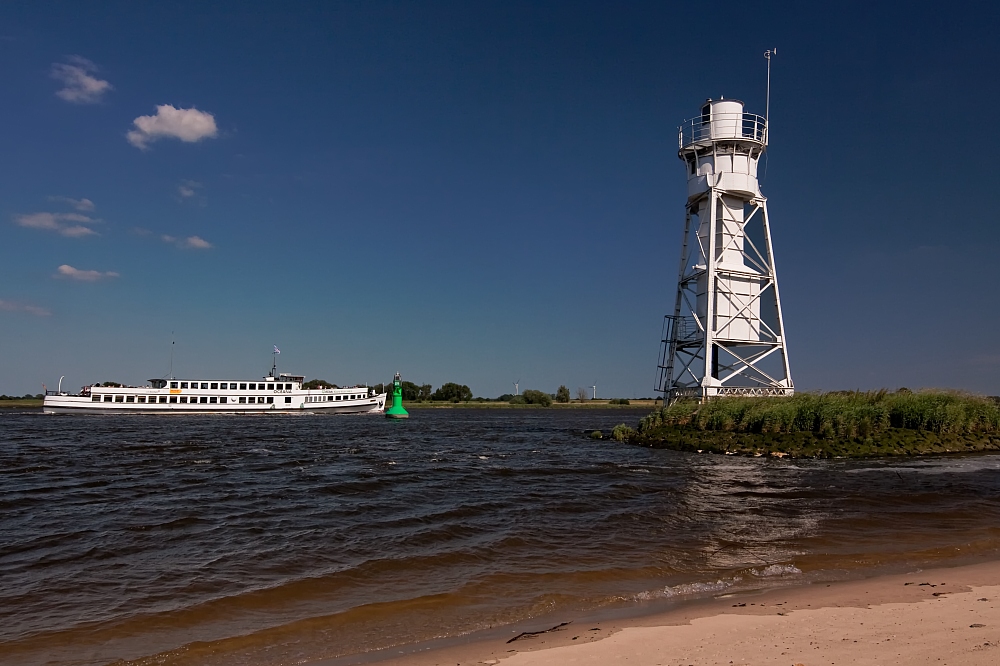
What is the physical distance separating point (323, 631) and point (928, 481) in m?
18.9

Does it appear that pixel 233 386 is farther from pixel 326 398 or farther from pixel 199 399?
pixel 326 398

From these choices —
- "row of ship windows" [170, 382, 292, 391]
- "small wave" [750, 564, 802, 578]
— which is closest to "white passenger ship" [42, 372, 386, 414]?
"row of ship windows" [170, 382, 292, 391]

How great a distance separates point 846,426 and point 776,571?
2141cm

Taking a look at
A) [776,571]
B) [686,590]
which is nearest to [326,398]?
[776,571]

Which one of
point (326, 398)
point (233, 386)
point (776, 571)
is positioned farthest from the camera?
point (326, 398)

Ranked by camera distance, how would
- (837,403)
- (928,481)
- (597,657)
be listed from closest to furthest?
1. (597,657)
2. (928,481)
3. (837,403)

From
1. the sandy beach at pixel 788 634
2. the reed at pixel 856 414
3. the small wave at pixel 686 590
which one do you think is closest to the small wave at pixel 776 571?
the small wave at pixel 686 590

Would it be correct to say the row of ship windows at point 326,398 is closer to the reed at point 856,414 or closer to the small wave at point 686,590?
the reed at point 856,414

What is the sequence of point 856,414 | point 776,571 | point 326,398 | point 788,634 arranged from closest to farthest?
point 788,634 < point 776,571 < point 856,414 < point 326,398

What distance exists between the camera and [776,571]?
992 cm

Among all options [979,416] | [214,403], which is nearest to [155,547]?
[979,416]

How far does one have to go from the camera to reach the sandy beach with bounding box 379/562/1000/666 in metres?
5.85

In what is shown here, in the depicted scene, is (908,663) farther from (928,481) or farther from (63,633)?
(928,481)

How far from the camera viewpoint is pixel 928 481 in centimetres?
1939
